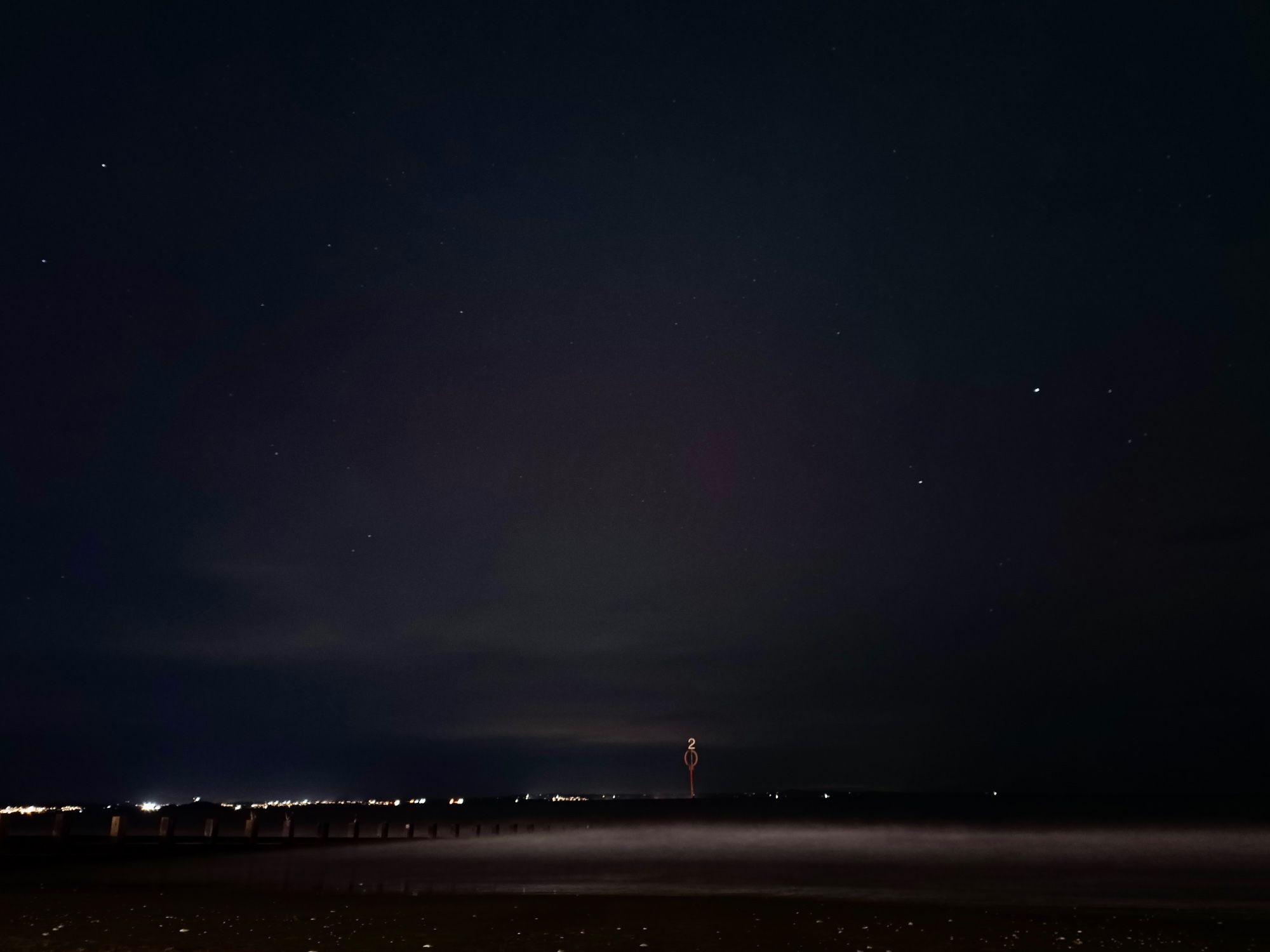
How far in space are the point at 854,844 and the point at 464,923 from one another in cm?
5805

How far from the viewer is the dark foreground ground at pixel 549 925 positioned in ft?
61.6

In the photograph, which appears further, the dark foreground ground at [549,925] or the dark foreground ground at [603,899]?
the dark foreground ground at [603,899]

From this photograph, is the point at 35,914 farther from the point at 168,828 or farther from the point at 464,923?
the point at 168,828

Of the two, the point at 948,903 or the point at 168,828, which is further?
the point at 168,828

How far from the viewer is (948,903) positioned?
29.1 metres

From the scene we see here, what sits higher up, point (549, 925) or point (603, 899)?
point (549, 925)

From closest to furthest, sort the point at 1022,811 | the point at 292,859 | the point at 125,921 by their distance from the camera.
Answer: the point at 125,921
the point at 292,859
the point at 1022,811

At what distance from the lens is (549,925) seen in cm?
2192

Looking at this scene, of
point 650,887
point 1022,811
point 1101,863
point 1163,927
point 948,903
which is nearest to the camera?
point 1163,927

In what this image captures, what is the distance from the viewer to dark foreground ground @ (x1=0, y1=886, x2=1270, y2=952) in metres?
18.8

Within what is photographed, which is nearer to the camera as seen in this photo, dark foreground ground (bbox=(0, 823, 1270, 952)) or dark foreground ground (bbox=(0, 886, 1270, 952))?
dark foreground ground (bbox=(0, 886, 1270, 952))

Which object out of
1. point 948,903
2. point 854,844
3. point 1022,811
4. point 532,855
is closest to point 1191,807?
point 1022,811

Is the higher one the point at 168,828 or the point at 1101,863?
the point at 168,828

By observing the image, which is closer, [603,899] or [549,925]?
[549,925]
